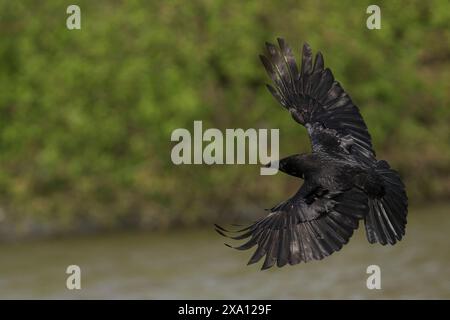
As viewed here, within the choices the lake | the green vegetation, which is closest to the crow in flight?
the lake

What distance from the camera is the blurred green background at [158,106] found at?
14.0m

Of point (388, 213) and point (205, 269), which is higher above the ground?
point (205, 269)

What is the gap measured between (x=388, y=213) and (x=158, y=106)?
24.0ft

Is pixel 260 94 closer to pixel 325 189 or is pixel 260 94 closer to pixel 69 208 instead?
pixel 69 208

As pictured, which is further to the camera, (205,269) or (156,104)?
(156,104)

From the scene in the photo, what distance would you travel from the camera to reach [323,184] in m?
7.18

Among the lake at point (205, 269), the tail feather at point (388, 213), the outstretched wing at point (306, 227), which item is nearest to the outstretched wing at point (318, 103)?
the tail feather at point (388, 213)

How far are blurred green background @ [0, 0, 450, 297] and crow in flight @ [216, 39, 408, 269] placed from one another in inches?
242

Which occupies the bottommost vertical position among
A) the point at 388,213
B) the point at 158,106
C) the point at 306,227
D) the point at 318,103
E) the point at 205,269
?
the point at 306,227

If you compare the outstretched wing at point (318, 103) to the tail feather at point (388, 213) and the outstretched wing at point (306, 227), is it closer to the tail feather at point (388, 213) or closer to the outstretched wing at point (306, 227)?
the tail feather at point (388, 213)

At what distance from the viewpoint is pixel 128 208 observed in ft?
45.8

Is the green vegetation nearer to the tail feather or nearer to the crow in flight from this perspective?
the crow in flight

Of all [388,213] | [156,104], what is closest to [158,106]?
[156,104]

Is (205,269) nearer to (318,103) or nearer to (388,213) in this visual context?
(318,103)
